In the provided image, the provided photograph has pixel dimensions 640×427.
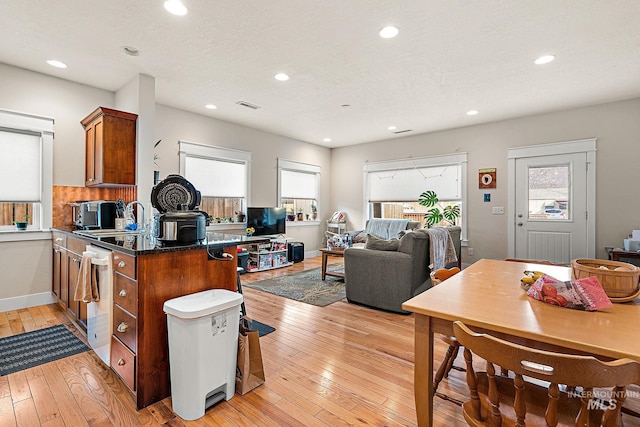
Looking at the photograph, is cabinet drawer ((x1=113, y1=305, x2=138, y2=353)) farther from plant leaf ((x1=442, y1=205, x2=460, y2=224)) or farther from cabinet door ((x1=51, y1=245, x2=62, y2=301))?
plant leaf ((x1=442, y1=205, x2=460, y2=224))

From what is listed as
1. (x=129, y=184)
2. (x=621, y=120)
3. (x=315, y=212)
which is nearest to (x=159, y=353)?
(x=129, y=184)

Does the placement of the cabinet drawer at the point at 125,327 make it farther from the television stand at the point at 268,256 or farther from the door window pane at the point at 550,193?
the door window pane at the point at 550,193

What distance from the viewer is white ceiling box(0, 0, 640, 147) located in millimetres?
2521

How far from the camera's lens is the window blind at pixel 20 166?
347 centimetres

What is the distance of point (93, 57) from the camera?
3.30 meters

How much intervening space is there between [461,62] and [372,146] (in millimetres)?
3986

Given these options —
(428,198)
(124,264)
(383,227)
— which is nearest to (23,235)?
(124,264)

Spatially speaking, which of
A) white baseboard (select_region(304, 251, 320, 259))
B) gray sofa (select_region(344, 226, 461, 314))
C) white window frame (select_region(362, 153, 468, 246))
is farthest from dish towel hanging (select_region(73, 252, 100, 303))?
white window frame (select_region(362, 153, 468, 246))

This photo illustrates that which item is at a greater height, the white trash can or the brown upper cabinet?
the brown upper cabinet

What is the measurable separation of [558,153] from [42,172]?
727 cm

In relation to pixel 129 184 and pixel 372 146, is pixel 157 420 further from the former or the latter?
pixel 372 146

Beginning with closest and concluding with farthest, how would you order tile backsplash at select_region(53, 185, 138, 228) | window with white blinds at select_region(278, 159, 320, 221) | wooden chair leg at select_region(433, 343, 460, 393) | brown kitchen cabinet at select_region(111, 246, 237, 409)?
1. brown kitchen cabinet at select_region(111, 246, 237, 409)
2. wooden chair leg at select_region(433, 343, 460, 393)
3. tile backsplash at select_region(53, 185, 138, 228)
4. window with white blinds at select_region(278, 159, 320, 221)

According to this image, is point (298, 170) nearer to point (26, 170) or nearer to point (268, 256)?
point (268, 256)

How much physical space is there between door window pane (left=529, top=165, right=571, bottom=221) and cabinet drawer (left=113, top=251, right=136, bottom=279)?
5.89m
